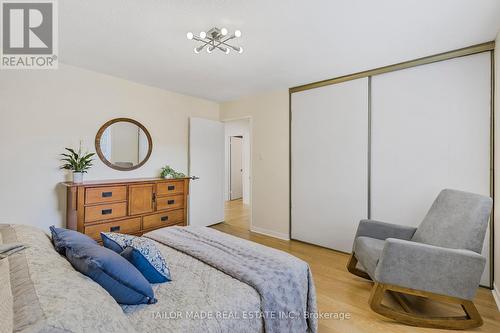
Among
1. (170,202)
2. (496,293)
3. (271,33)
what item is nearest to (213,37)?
(271,33)

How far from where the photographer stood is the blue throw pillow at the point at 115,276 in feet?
3.38

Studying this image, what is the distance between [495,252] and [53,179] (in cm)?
463

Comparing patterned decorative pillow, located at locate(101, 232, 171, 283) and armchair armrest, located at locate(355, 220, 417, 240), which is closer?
patterned decorative pillow, located at locate(101, 232, 171, 283)

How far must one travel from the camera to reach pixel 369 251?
2070 millimetres

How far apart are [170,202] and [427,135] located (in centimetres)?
328

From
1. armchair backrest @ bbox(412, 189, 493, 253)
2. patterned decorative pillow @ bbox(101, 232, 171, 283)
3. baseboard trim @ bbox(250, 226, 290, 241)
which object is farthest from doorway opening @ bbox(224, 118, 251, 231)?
patterned decorative pillow @ bbox(101, 232, 171, 283)

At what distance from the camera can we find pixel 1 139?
2451mm

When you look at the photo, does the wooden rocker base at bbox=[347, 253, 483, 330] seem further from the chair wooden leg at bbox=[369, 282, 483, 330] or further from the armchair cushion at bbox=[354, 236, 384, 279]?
the armchair cushion at bbox=[354, 236, 384, 279]

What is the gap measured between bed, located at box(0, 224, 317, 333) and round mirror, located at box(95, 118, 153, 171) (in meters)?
1.83

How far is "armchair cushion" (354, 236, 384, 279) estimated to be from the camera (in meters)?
1.99

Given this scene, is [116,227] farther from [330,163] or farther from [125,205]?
[330,163]

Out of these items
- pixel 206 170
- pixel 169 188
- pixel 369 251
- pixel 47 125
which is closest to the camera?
pixel 369 251

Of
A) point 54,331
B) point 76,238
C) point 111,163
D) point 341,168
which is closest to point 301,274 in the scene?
point 54,331

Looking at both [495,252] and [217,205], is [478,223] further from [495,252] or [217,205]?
[217,205]
